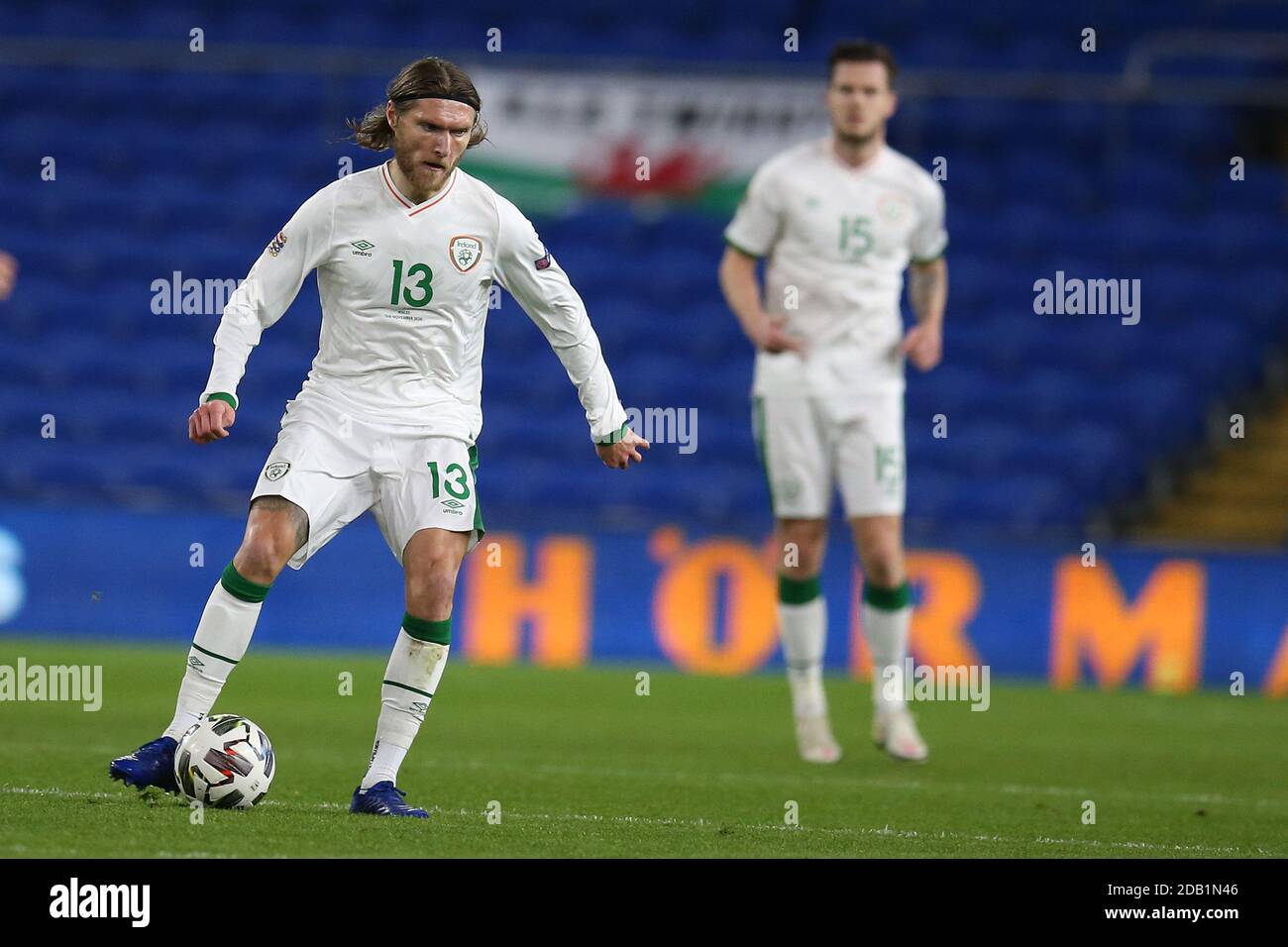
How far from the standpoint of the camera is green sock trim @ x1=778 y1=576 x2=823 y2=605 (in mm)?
7852

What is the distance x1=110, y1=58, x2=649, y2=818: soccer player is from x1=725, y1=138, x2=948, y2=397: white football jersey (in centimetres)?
225

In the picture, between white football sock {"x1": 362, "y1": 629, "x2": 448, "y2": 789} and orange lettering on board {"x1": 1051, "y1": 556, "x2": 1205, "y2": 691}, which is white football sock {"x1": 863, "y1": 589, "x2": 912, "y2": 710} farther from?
orange lettering on board {"x1": 1051, "y1": 556, "x2": 1205, "y2": 691}

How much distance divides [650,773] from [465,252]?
2285 millimetres

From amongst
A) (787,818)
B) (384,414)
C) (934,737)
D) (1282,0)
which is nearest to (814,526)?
(934,737)

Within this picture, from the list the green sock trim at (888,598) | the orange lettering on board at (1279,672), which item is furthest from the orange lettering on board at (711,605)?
the green sock trim at (888,598)

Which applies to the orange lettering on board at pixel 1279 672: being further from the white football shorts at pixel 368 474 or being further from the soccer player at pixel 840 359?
the white football shorts at pixel 368 474

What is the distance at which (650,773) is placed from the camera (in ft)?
23.4

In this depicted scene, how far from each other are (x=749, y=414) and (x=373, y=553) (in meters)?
3.63

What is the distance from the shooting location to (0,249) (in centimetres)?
1518

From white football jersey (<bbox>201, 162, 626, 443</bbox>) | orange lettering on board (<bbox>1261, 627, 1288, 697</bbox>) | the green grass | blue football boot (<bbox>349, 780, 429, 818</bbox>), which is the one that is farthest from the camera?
orange lettering on board (<bbox>1261, 627, 1288, 697</bbox>)

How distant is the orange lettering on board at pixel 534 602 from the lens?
38.7 ft

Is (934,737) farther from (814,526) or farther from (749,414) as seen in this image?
(749,414)

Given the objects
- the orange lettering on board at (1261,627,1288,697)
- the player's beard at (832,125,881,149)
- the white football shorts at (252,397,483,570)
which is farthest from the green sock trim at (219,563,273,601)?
the orange lettering on board at (1261,627,1288,697)

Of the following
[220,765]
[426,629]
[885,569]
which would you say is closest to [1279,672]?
[885,569]
